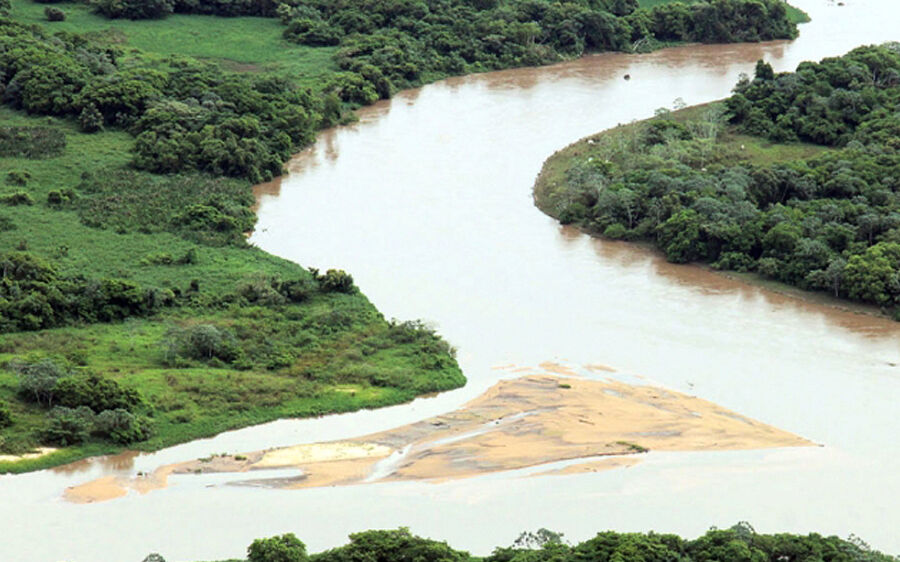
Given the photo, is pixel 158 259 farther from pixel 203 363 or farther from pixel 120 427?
pixel 120 427

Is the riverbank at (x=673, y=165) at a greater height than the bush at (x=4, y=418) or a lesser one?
greater

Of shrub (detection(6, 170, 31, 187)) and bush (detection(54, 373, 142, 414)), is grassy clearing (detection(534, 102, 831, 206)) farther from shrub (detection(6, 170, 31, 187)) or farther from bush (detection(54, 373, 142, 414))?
bush (detection(54, 373, 142, 414))

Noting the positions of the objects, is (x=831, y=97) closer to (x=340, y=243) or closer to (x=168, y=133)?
(x=340, y=243)

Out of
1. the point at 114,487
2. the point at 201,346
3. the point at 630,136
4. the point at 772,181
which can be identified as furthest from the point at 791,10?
the point at 114,487

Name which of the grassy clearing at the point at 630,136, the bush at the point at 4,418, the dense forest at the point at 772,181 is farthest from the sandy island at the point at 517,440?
the grassy clearing at the point at 630,136

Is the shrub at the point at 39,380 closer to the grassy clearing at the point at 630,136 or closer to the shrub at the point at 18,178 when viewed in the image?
the shrub at the point at 18,178

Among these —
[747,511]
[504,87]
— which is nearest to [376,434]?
[747,511]
